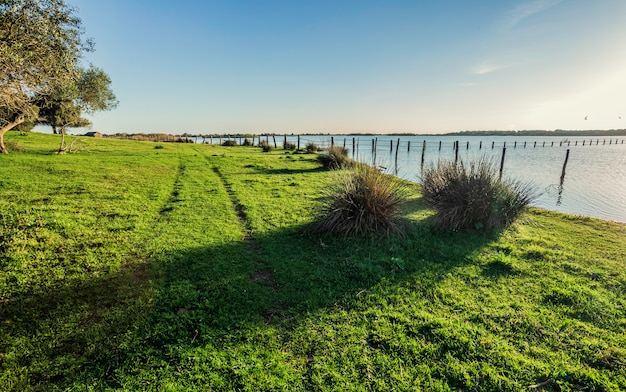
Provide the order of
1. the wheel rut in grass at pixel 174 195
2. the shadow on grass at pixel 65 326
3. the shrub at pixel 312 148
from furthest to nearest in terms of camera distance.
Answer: the shrub at pixel 312 148
the wheel rut in grass at pixel 174 195
the shadow on grass at pixel 65 326

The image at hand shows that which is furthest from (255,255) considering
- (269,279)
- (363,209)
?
(363,209)

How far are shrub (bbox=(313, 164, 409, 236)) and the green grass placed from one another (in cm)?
39

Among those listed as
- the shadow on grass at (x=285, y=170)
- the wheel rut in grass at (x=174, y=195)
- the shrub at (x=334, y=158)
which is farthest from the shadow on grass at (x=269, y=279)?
the shrub at (x=334, y=158)

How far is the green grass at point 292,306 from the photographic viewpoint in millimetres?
3057

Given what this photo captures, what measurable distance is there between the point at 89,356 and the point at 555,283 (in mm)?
6713

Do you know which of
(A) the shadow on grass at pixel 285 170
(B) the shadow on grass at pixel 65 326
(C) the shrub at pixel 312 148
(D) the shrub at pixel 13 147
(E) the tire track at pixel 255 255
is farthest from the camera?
(C) the shrub at pixel 312 148

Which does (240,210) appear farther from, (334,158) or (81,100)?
(81,100)

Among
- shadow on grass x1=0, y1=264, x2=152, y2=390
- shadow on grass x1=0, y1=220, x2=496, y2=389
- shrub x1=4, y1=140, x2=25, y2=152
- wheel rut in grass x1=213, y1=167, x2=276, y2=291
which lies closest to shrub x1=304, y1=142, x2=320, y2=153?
wheel rut in grass x1=213, y1=167, x2=276, y2=291

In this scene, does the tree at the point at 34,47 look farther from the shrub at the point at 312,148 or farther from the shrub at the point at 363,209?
the shrub at the point at 312,148

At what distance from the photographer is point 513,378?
10.2 ft

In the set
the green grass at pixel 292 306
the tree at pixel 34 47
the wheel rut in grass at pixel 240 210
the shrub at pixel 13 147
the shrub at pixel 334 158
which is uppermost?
the tree at pixel 34 47

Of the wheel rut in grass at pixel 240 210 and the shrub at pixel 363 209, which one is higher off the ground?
the shrub at pixel 363 209

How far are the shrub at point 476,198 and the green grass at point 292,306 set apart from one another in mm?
405

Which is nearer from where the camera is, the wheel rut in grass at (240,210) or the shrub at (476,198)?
the wheel rut in grass at (240,210)
